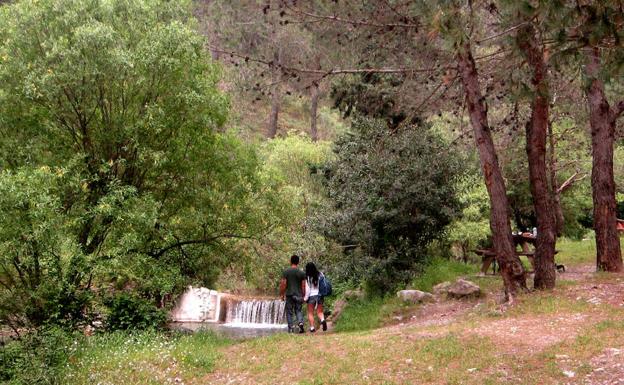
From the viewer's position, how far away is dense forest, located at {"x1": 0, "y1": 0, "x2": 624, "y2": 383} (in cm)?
928

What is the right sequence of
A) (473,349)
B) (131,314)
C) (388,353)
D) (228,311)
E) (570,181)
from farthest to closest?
(228,311), (570,181), (131,314), (388,353), (473,349)

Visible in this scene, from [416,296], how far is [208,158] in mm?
A: 5856

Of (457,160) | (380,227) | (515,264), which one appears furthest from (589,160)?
(515,264)

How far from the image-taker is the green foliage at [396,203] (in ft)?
46.3

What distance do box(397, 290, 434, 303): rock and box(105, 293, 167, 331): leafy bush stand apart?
5623 millimetres

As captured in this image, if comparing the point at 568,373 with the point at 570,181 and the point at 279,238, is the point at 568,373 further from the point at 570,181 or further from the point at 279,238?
the point at 570,181

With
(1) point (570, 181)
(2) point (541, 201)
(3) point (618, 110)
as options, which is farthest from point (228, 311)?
(3) point (618, 110)

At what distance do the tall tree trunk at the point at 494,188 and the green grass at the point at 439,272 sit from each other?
438 cm

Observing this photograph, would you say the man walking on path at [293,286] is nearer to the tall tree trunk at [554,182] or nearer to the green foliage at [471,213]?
the green foliage at [471,213]

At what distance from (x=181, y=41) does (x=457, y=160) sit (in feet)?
24.5

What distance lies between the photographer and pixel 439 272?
15594 millimetres

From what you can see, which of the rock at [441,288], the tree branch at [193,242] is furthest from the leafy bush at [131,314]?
the rock at [441,288]

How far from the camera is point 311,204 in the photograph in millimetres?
22750

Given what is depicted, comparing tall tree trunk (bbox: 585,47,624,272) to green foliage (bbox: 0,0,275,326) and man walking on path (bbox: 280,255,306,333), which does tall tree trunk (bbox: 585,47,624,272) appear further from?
green foliage (bbox: 0,0,275,326)
